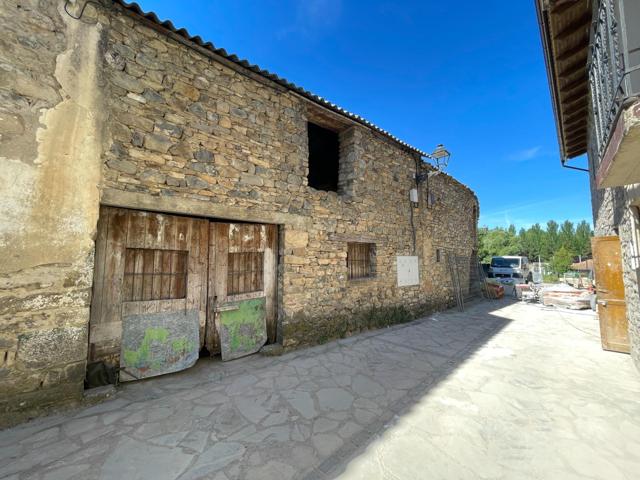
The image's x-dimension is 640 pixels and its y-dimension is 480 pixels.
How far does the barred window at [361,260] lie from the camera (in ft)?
20.7

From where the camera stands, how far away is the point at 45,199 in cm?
278

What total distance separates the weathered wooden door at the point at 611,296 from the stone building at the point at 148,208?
4172mm

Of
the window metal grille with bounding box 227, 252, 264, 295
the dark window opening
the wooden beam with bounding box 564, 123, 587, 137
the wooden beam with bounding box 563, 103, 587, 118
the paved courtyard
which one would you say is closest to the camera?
the paved courtyard

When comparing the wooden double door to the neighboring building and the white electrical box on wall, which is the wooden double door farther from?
the neighboring building

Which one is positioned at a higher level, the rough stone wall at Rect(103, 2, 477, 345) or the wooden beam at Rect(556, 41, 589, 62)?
the wooden beam at Rect(556, 41, 589, 62)

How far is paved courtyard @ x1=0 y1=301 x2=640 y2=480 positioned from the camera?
2049mm

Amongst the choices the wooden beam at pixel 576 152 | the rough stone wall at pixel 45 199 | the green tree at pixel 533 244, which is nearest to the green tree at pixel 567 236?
the green tree at pixel 533 244

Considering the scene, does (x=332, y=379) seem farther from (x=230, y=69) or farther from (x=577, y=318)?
(x=577, y=318)

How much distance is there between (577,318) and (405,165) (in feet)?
21.8

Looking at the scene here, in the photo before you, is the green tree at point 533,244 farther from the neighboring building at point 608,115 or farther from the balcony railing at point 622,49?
the balcony railing at point 622,49

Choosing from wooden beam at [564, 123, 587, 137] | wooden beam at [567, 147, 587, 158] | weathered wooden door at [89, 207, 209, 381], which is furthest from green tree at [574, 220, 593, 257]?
weathered wooden door at [89, 207, 209, 381]

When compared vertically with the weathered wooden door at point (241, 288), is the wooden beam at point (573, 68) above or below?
above

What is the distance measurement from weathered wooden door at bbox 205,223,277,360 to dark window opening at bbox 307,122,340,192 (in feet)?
11.7

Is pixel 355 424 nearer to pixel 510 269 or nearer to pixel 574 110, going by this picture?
pixel 574 110
